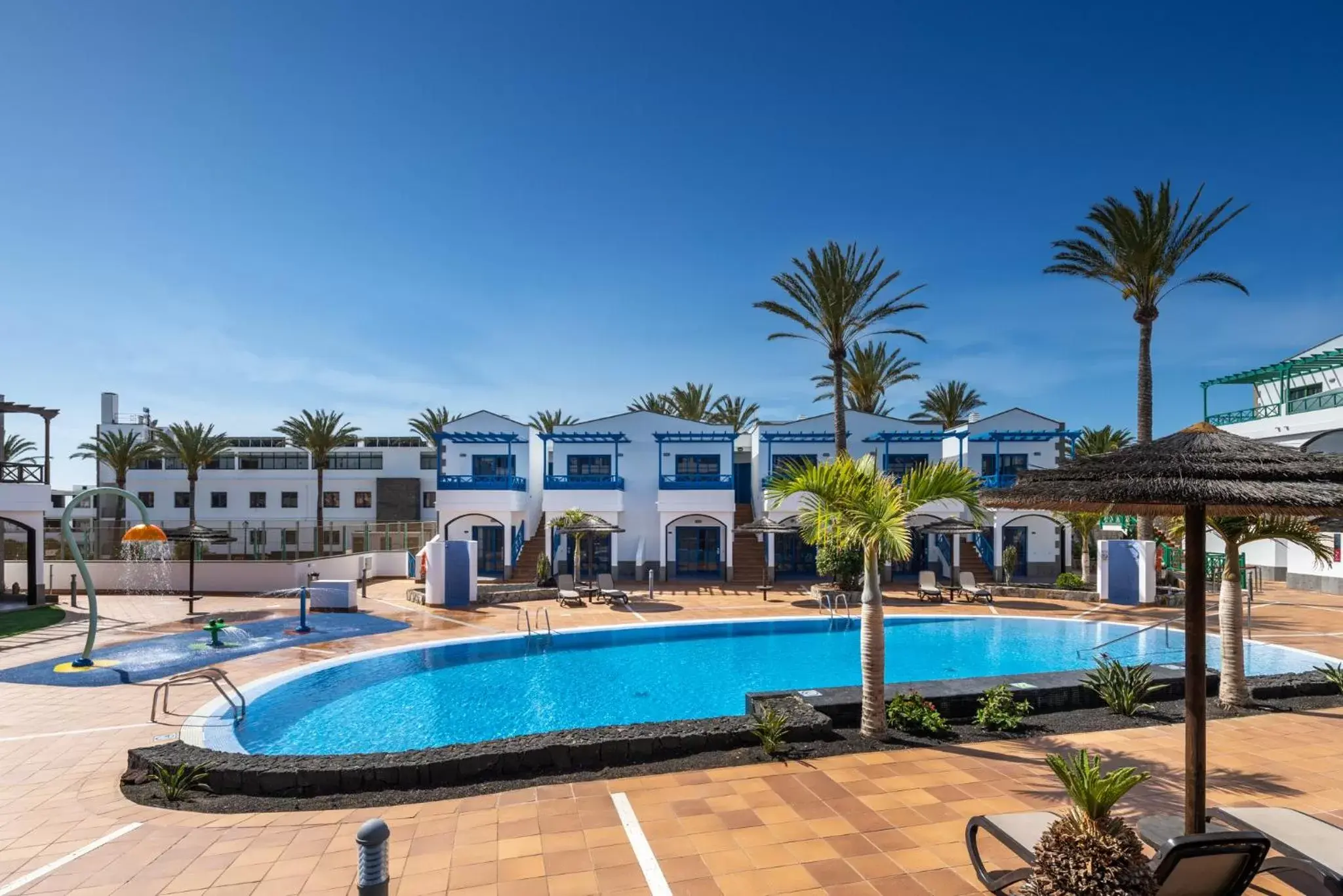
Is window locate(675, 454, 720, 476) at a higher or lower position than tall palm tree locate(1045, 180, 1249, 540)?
lower

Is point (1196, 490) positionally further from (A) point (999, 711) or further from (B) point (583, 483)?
(B) point (583, 483)

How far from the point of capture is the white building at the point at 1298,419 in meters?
26.0

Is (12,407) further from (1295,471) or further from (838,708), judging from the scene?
(1295,471)

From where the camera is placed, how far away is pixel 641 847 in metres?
5.68

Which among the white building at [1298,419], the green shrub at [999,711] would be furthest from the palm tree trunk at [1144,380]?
the green shrub at [999,711]

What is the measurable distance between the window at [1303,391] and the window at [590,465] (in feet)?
107

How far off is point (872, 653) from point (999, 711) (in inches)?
82.3

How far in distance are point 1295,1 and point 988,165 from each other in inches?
230

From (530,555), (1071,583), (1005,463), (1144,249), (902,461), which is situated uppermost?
(1144,249)

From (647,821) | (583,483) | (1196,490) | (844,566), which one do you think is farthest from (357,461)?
(1196,490)

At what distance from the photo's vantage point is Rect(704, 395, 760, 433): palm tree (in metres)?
43.9

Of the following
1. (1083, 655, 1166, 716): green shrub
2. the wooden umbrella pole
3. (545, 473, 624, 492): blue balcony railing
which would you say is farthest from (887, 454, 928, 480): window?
the wooden umbrella pole

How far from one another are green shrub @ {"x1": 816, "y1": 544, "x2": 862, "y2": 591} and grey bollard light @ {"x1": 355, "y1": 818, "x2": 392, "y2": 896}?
67.1 feet

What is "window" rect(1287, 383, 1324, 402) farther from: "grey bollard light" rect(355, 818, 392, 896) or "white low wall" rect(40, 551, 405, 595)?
"white low wall" rect(40, 551, 405, 595)
